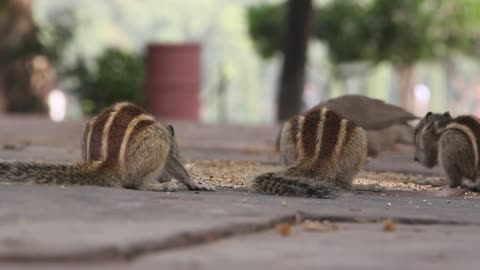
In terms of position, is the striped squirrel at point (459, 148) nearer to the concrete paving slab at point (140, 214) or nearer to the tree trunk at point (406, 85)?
the concrete paving slab at point (140, 214)

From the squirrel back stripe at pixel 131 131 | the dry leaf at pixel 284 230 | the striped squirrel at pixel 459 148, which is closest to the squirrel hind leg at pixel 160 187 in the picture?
the squirrel back stripe at pixel 131 131

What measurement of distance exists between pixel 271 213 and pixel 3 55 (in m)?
25.5

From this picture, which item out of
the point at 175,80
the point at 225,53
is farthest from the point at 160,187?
the point at 225,53

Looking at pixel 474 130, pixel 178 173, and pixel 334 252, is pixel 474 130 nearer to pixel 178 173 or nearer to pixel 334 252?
pixel 178 173

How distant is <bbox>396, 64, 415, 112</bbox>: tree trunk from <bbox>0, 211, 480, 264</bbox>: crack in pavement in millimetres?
33095

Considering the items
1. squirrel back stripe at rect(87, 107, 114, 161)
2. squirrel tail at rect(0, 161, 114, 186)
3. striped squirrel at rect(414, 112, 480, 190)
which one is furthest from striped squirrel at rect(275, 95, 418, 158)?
squirrel tail at rect(0, 161, 114, 186)

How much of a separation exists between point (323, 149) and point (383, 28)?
105 feet

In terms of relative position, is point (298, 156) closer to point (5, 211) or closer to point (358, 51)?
point (5, 211)

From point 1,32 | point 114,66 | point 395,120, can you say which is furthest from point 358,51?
point 395,120

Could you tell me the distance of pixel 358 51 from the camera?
39906 millimetres

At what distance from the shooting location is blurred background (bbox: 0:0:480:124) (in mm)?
31203

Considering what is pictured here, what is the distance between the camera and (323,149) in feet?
28.1

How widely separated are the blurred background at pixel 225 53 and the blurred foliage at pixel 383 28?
44 mm

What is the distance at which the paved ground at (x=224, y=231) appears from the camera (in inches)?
190
